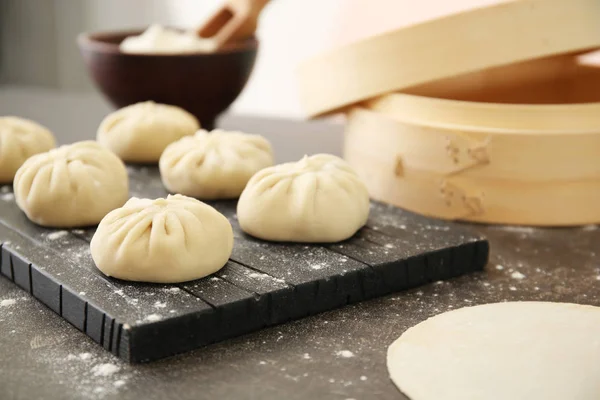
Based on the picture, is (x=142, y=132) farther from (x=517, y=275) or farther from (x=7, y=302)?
(x=517, y=275)

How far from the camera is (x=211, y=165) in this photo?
180 cm

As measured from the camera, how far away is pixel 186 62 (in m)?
2.31

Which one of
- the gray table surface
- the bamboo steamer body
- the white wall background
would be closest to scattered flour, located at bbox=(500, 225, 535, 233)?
the bamboo steamer body

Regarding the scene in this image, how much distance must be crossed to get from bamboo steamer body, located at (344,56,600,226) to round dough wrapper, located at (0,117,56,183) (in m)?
0.82

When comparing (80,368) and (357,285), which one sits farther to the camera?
(357,285)

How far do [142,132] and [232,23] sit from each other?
56 centimetres

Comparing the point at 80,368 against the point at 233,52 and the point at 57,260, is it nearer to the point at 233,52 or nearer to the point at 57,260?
the point at 57,260

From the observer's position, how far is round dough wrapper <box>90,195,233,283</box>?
1.34m

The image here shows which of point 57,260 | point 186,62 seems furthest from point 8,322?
point 186,62

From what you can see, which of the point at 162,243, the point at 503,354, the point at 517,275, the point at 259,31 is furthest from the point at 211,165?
the point at 259,31

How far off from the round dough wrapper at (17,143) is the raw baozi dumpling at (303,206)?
2.14 ft

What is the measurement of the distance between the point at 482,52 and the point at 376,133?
12.3 inches

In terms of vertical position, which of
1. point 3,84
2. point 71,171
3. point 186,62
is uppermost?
Result: point 186,62

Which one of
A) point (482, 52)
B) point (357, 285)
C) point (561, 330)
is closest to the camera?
point (561, 330)
